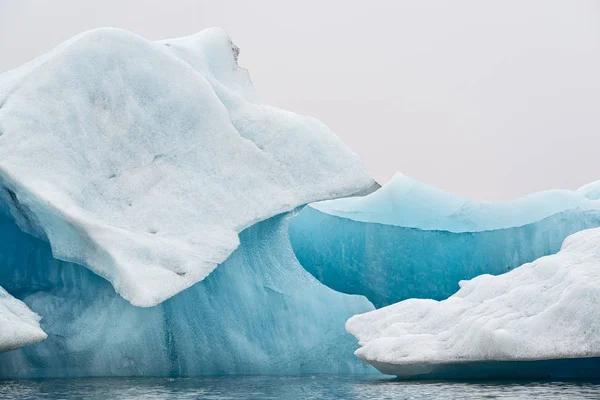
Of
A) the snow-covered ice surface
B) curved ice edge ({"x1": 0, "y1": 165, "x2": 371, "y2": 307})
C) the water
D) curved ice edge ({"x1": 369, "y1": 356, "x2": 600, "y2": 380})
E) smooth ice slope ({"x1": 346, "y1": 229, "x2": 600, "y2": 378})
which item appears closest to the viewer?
the water

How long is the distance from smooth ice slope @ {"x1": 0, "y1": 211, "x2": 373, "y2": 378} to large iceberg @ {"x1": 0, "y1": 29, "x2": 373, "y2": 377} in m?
0.01

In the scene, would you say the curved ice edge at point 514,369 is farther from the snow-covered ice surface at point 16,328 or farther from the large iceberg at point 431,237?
the large iceberg at point 431,237

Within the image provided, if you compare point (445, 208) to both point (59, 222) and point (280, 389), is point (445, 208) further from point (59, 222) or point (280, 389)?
point (59, 222)

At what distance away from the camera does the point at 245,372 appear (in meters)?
9.04

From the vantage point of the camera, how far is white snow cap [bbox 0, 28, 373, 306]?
789cm

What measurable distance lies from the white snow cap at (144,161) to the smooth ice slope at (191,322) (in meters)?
0.66

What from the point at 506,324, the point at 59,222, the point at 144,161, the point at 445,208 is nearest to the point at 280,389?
the point at 506,324

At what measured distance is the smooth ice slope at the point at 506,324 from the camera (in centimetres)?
618

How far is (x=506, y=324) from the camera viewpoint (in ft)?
21.2

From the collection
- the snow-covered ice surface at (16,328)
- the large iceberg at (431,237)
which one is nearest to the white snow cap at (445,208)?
the large iceberg at (431,237)

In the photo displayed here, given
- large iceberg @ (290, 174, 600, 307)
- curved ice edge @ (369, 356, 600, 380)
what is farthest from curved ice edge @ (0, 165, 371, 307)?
large iceberg @ (290, 174, 600, 307)

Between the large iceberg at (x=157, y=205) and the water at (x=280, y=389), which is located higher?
the large iceberg at (x=157, y=205)

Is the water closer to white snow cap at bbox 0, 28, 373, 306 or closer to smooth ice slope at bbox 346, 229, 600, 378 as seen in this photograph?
smooth ice slope at bbox 346, 229, 600, 378

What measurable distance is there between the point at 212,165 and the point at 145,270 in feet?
5.88
